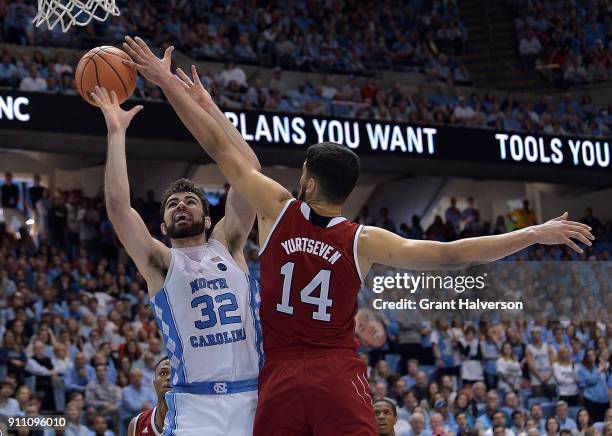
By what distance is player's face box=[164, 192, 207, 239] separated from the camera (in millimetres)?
5375

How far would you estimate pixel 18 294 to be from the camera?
1357 cm

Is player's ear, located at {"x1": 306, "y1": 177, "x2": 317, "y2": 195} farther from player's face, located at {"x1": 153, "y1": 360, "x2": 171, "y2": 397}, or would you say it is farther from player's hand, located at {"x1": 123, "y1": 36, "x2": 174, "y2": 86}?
player's face, located at {"x1": 153, "y1": 360, "x2": 171, "y2": 397}

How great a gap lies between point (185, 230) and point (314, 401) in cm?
125

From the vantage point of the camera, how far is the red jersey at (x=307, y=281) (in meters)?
4.65

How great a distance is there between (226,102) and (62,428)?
25.7 feet

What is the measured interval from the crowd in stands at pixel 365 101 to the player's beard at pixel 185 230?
11638 mm

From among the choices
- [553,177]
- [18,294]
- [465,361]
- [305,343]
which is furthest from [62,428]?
[553,177]

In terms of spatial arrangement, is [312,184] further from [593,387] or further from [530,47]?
[530,47]

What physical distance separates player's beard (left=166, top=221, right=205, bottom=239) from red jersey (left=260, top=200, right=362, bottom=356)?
0.77m

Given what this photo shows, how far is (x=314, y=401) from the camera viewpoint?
457 centimetres

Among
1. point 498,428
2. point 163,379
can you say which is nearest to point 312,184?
point 163,379

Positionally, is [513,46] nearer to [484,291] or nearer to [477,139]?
[477,139]

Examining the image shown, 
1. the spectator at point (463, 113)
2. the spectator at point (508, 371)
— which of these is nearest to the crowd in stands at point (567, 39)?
the spectator at point (463, 113)

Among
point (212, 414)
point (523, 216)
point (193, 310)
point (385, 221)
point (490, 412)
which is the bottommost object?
point (212, 414)
